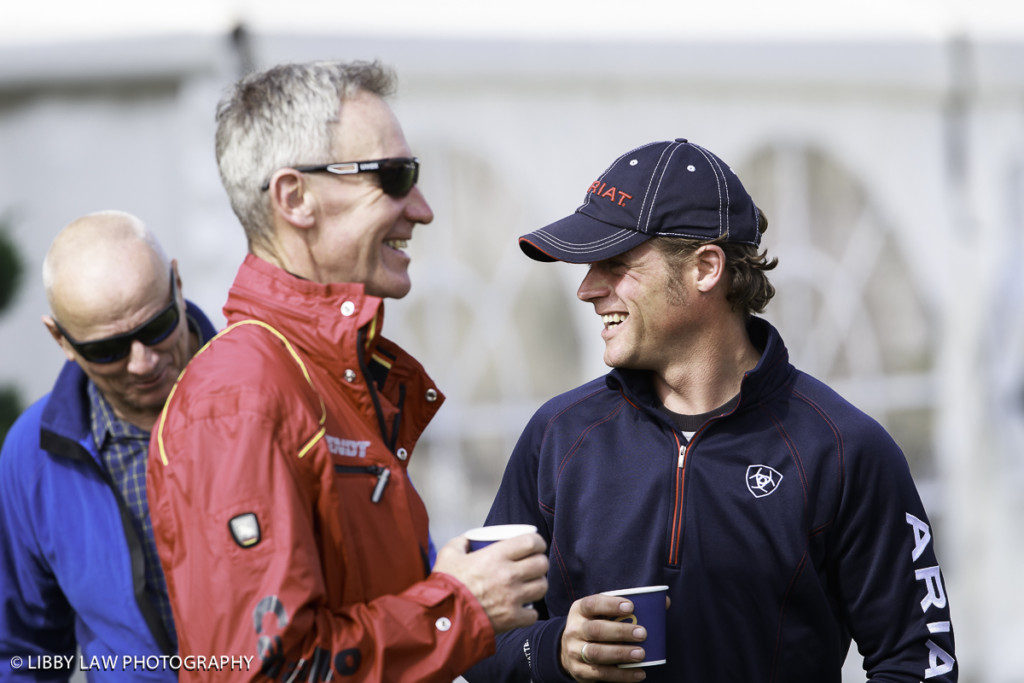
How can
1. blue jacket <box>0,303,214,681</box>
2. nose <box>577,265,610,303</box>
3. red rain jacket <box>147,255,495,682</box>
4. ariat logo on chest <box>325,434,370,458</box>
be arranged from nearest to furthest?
red rain jacket <box>147,255,495,682</box> → ariat logo on chest <box>325,434,370,458</box> → nose <box>577,265,610,303</box> → blue jacket <box>0,303,214,681</box>

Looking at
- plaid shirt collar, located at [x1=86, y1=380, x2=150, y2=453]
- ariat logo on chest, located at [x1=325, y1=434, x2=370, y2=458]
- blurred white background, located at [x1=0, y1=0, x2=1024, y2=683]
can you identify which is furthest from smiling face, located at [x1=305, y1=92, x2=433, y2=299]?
blurred white background, located at [x1=0, y1=0, x2=1024, y2=683]

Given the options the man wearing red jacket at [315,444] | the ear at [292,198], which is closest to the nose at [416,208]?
the man wearing red jacket at [315,444]

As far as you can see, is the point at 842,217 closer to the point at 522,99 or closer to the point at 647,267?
the point at 522,99

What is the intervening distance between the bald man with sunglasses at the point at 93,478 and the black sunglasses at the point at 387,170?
36.4 inches

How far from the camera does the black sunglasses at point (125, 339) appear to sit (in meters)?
2.66

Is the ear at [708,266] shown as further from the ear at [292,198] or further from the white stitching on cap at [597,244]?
the ear at [292,198]

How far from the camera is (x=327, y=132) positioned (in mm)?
1963

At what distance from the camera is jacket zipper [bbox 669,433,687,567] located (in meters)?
2.16

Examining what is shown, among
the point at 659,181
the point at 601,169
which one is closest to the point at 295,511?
the point at 659,181

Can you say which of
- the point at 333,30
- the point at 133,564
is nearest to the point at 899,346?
the point at 333,30

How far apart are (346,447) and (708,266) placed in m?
0.91

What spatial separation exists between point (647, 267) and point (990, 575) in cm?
517

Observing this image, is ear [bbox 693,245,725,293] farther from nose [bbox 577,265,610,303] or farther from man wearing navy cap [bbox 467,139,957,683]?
nose [bbox 577,265,610,303]

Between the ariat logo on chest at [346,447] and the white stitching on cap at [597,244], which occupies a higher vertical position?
the white stitching on cap at [597,244]
